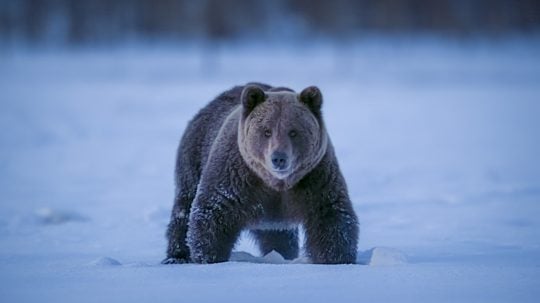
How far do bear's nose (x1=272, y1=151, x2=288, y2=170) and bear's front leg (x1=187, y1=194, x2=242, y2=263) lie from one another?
1.88 feet

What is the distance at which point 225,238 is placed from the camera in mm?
5004

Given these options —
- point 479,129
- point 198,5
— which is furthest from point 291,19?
point 479,129

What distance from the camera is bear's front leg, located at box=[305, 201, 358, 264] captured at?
495 centimetres

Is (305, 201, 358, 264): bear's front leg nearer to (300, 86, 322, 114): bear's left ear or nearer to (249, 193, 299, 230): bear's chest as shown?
(249, 193, 299, 230): bear's chest

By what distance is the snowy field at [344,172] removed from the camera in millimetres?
3978

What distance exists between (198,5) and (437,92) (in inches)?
1539

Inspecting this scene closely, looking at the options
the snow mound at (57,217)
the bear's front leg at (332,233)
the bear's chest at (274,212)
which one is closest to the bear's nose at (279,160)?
the bear's chest at (274,212)

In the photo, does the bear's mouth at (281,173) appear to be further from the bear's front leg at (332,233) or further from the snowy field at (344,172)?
the snowy field at (344,172)

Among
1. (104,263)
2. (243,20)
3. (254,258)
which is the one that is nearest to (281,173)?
(254,258)

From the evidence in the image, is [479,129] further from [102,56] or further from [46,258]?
[102,56]

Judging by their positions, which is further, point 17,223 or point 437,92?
point 437,92

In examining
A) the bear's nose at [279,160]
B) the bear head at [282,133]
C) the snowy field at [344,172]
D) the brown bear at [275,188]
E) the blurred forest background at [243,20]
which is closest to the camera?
the snowy field at [344,172]

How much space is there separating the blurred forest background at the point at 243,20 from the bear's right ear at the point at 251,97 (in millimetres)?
45892

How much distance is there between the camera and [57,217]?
7.55 meters
